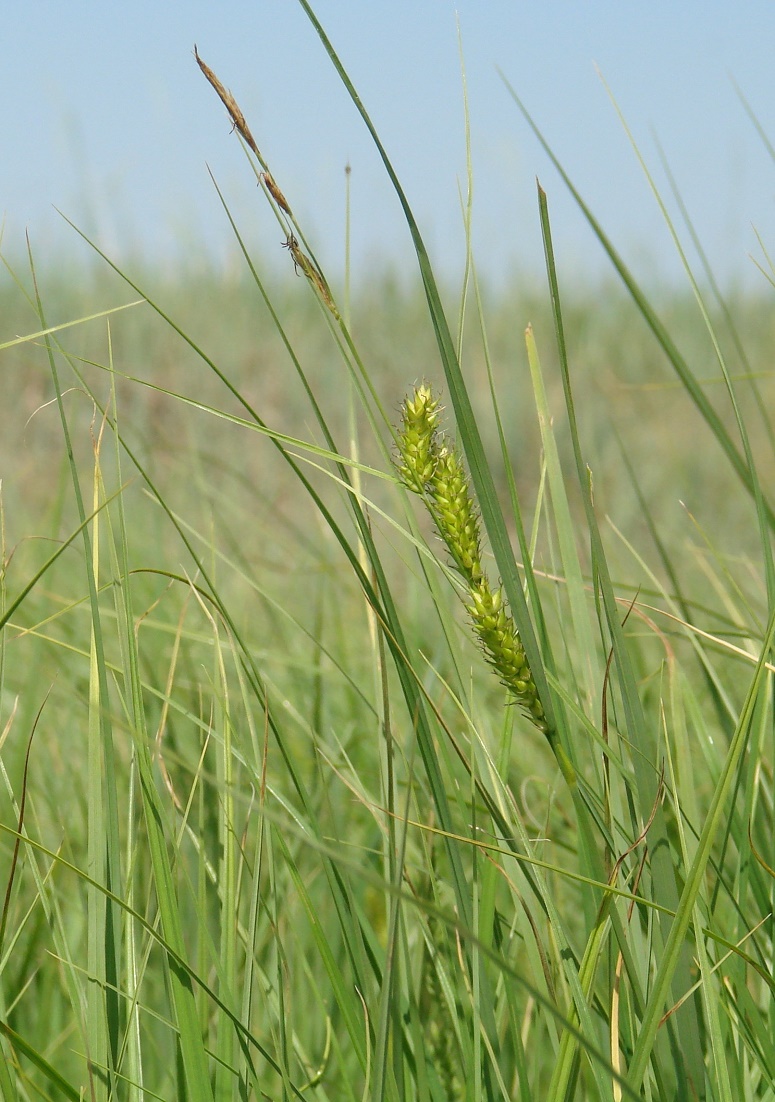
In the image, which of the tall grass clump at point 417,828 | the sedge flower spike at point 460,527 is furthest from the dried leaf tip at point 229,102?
the sedge flower spike at point 460,527

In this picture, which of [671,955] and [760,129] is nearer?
[671,955]

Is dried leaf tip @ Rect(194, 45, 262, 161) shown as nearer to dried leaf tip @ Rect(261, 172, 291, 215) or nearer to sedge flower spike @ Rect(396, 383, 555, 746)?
dried leaf tip @ Rect(261, 172, 291, 215)

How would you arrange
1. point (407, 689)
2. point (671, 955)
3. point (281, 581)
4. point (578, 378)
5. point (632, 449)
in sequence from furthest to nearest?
1. point (578, 378)
2. point (632, 449)
3. point (281, 581)
4. point (407, 689)
5. point (671, 955)

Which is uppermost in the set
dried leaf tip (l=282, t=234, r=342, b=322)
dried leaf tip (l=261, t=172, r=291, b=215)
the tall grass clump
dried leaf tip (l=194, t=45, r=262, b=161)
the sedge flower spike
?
dried leaf tip (l=194, t=45, r=262, b=161)

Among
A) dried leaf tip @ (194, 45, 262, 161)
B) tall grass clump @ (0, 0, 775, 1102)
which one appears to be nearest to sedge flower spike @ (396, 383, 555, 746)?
tall grass clump @ (0, 0, 775, 1102)

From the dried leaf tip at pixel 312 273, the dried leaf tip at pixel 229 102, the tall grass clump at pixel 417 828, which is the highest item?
the dried leaf tip at pixel 229 102

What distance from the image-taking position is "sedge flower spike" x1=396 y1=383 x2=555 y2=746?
41cm

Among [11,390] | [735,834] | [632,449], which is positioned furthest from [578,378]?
[735,834]

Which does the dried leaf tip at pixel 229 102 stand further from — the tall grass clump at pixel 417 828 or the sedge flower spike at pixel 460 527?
the sedge flower spike at pixel 460 527

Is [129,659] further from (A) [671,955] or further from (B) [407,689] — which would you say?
(A) [671,955]

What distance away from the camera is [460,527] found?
410 millimetres

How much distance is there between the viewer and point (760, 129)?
701mm

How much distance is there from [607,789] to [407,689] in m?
0.11

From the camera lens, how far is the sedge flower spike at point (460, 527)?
0.41 metres
